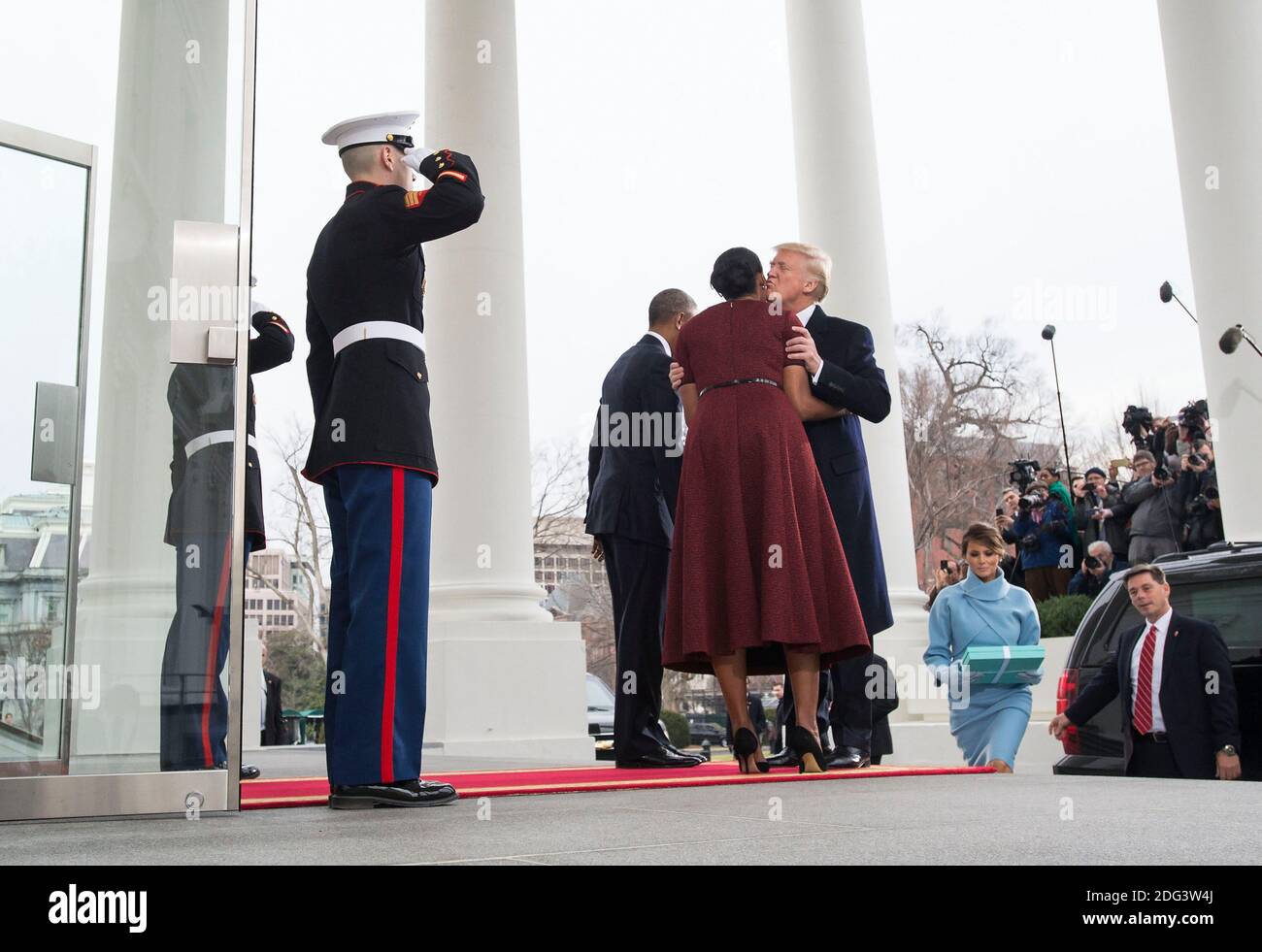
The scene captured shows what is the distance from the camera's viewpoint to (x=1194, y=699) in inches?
365

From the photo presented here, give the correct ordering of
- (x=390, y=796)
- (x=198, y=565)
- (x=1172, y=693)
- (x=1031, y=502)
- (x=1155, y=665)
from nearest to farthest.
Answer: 1. (x=390, y=796)
2. (x=198, y=565)
3. (x=1172, y=693)
4. (x=1155, y=665)
5. (x=1031, y=502)

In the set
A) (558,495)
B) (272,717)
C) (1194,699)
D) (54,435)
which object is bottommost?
(1194,699)

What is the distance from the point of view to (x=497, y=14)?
15.2m

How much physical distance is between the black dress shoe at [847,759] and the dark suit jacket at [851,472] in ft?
2.41

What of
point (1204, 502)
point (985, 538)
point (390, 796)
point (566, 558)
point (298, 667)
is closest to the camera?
point (390, 796)

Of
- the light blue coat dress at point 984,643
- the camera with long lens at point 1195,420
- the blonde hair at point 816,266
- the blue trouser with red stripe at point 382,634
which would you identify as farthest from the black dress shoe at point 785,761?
the camera with long lens at point 1195,420

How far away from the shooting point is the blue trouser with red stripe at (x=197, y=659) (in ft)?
18.4

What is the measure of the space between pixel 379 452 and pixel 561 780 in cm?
277

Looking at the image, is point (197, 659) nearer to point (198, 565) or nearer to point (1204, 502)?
point (198, 565)

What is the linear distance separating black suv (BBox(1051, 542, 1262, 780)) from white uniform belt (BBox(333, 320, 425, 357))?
6.38m

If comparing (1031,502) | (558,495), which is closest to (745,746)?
(1031,502)
